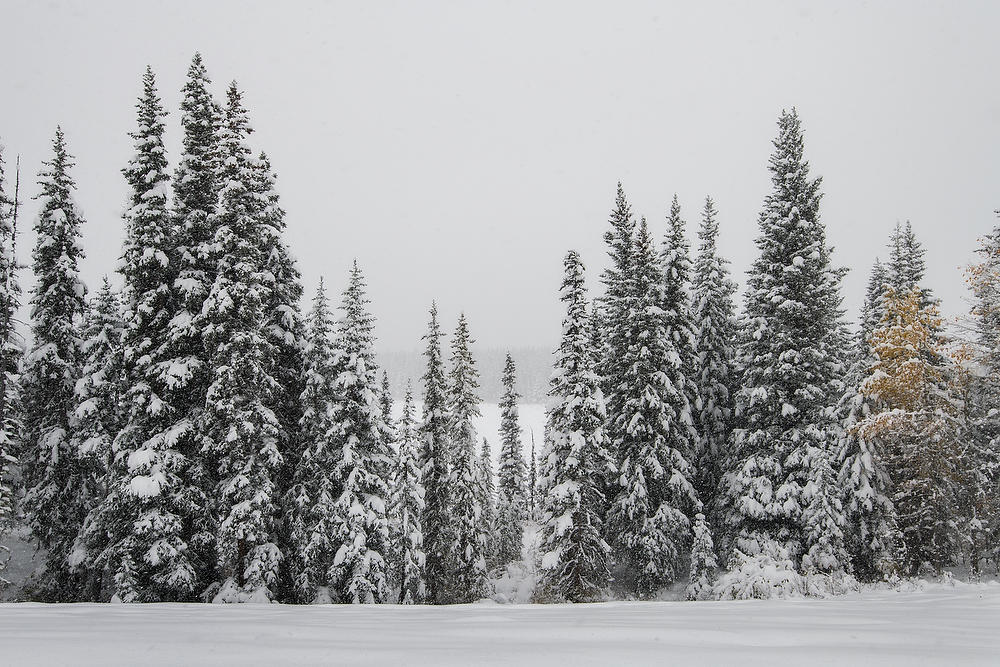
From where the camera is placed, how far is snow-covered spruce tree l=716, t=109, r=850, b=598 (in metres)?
24.9

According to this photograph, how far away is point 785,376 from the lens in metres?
25.8

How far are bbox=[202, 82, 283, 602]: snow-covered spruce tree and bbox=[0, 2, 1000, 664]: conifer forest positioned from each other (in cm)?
10

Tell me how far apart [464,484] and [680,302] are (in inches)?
Answer: 642

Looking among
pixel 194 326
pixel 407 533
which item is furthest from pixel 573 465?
pixel 194 326

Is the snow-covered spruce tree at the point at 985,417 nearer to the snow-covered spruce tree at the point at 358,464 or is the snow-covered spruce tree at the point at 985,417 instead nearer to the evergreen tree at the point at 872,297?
the evergreen tree at the point at 872,297

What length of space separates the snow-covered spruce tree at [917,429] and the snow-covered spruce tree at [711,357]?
7011 mm

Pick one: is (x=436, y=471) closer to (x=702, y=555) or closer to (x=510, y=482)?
(x=702, y=555)

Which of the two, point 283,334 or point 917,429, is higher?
point 283,334

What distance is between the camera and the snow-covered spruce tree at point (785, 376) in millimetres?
24859

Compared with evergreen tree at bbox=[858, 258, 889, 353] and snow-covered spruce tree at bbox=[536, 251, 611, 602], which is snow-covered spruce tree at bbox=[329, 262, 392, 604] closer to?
snow-covered spruce tree at bbox=[536, 251, 611, 602]

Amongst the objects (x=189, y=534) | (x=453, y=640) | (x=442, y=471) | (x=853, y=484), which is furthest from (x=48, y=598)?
(x=853, y=484)

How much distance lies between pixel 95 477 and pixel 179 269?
1096 cm

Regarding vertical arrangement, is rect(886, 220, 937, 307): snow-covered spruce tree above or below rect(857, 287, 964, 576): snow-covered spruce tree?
A: above

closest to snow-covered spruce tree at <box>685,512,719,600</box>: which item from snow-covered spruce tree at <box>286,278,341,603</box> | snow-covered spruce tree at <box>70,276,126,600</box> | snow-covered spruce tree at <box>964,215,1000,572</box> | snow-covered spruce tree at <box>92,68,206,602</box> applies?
snow-covered spruce tree at <box>964,215,1000,572</box>
